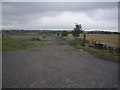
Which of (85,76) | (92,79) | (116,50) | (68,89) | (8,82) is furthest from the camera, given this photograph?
(116,50)

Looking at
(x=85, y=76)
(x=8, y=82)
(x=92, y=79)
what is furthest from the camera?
(x=85, y=76)

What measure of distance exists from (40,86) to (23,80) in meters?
1.16

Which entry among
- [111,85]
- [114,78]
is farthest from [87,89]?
[114,78]

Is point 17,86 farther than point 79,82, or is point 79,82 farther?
point 79,82

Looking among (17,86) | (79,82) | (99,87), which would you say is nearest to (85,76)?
(79,82)

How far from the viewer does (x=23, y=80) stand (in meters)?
7.68

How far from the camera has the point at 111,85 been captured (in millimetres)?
7023

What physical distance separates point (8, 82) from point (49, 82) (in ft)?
5.27

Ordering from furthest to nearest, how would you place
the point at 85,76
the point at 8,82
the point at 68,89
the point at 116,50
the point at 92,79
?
the point at 116,50
the point at 85,76
the point at 92,79
the point at 8,82
the point at 68,89

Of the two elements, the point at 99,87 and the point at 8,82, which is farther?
the point at 8,82

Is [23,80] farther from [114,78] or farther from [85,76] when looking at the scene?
[114,78]

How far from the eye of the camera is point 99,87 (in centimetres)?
673

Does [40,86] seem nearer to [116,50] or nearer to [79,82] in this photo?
[79,82]

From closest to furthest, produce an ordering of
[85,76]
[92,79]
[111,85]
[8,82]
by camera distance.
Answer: [111,85], [8,82], [92,79], [85,76]
